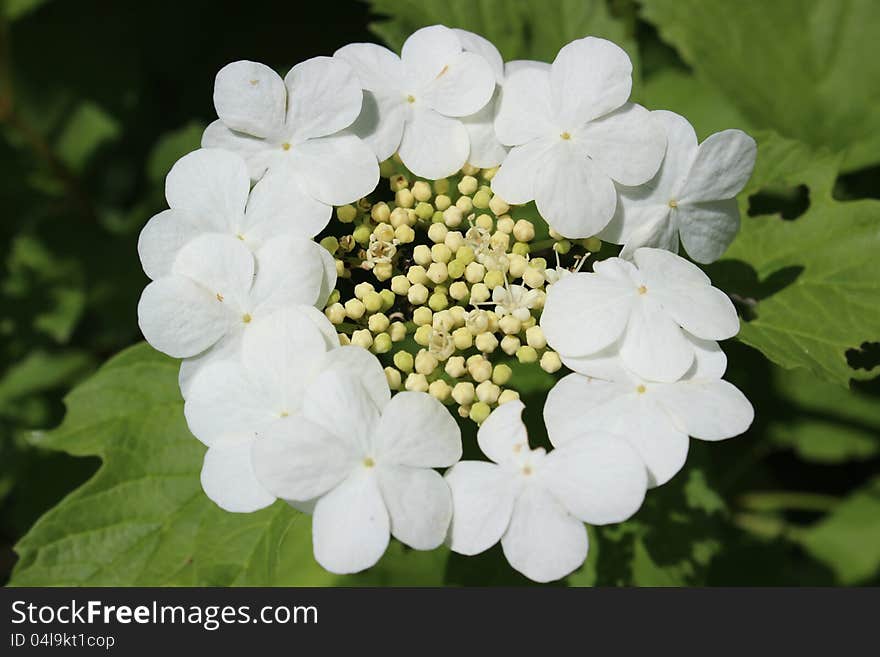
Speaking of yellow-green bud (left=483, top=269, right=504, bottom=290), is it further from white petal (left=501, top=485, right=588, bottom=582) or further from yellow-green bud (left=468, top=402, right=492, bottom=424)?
white petal (left=501, top=485, right=588, bottom=582)

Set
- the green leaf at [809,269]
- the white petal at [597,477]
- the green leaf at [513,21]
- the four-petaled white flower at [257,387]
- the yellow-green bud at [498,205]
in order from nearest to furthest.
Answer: the white petal at [597,477] < the four-petaled white flower at [257,387] < the yellow-green bud at [498,205] < the green leaf at [809,269] < the green leaf at [513,21]

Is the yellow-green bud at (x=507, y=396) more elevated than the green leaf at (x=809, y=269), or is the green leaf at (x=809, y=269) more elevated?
the green leaf at (x=809, y=269)

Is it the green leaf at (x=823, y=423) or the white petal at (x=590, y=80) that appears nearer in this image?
the white petal at (x=590, y=80)

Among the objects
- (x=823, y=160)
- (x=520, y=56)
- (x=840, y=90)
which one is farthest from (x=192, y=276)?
(x=840, y=90)

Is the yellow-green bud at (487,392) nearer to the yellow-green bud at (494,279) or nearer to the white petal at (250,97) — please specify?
the yellow-green bud at (494,279)

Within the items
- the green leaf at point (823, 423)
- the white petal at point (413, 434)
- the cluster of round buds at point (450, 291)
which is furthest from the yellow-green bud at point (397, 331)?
the green leaf at point (823, 423)

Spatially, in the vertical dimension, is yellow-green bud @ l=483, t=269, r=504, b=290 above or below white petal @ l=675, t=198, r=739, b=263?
below

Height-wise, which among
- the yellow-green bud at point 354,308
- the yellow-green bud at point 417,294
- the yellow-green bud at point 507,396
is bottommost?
the yellow-green bud at point 507,396

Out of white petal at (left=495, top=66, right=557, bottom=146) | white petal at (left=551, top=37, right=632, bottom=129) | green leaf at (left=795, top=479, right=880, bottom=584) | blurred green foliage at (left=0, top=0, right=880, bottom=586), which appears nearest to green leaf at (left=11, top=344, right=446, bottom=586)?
blurred green foliage at (left=0, top=0, right=880, bottom=586)
